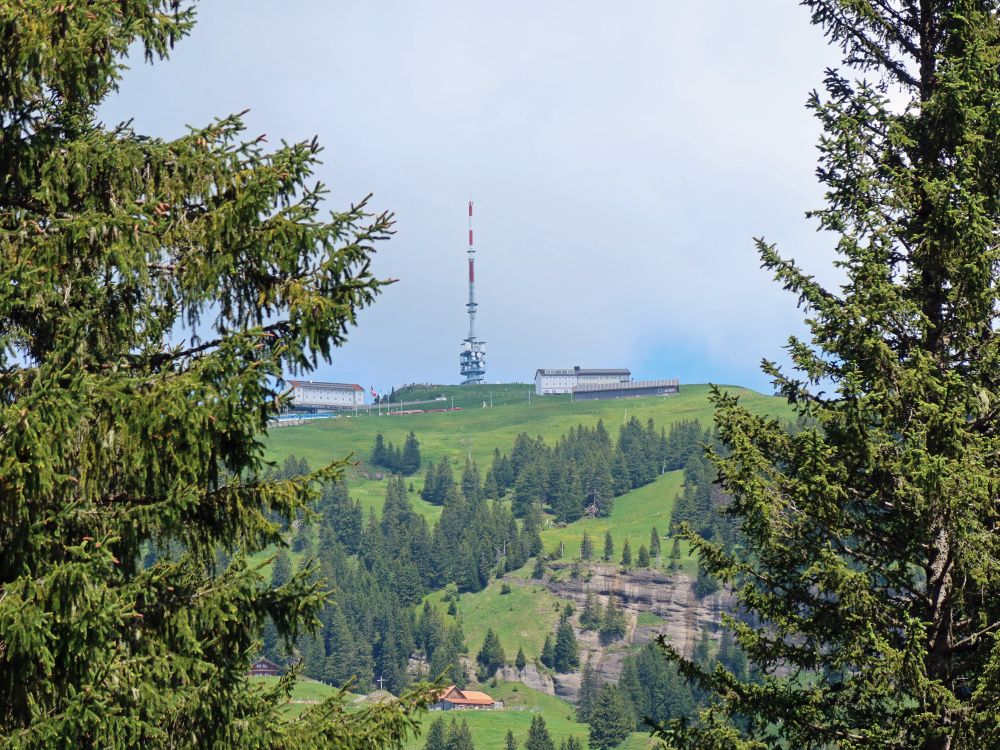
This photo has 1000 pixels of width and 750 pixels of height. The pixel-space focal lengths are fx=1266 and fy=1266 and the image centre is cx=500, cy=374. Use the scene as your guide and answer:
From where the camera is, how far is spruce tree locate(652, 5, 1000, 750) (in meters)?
16.4

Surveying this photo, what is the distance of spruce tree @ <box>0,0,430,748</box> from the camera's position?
9.84 m

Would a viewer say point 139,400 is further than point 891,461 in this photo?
No

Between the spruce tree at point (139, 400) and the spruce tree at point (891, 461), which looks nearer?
the spruce tree at point (139, 400)

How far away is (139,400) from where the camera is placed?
10.6 meters

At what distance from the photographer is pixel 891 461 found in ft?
55.4

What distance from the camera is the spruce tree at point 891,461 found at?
16.4 metres

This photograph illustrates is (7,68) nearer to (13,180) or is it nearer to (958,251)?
(13,180)

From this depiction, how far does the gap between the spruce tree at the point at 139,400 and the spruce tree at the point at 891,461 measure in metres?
6.83

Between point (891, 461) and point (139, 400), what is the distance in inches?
409

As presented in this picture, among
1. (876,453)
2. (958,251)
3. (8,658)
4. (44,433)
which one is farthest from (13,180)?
(958,251)

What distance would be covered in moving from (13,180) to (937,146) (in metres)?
13.3

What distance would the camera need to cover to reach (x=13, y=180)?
466 inches

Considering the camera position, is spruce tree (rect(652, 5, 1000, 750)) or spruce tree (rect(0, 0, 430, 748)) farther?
spruce tree (rect(652, 5, 1000, 750))

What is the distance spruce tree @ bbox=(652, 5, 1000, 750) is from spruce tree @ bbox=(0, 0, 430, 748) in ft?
22.4
